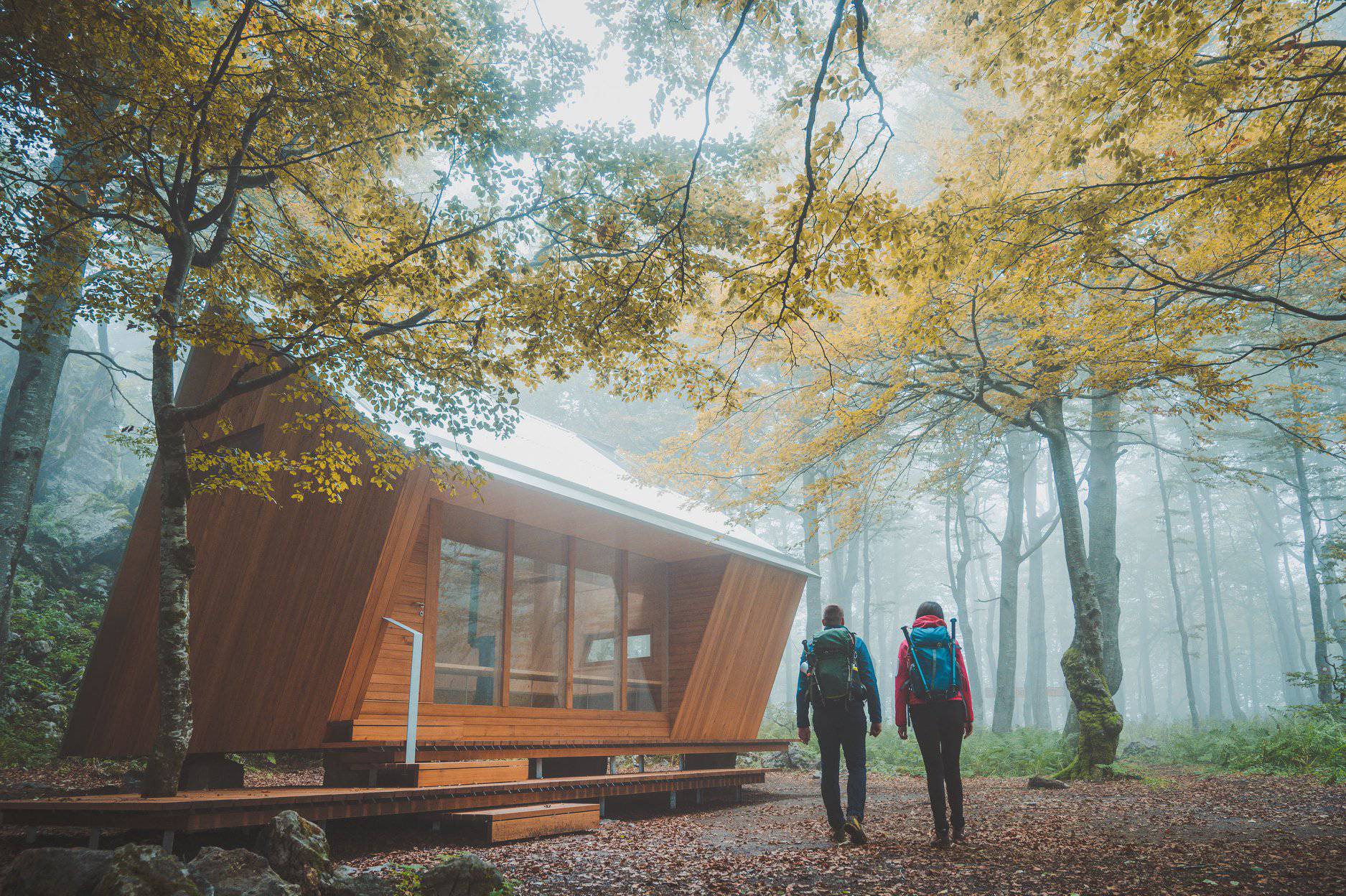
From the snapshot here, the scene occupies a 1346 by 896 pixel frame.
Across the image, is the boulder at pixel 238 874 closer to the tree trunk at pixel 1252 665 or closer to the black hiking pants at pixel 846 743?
the black hiking pants at pixel 846 743

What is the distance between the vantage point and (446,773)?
6.29 m

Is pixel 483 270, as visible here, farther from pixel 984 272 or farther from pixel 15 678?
pixel 15 678

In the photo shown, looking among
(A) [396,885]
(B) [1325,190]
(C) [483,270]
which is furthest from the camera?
(C) [483,270]

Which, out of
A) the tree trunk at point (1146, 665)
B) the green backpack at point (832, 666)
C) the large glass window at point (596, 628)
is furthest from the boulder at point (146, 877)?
the tree trunk at point (1146, 665)

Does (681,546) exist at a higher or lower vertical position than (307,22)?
lower

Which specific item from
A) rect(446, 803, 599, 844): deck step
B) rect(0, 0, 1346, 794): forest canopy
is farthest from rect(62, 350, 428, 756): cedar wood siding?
rect(446, 803, 599, 844): deck step

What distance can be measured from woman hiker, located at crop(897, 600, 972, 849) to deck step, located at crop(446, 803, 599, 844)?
2.85 m

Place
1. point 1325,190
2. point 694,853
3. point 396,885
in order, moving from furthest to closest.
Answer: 1. point 1325,190
2. point 694,853
3. point 396,885

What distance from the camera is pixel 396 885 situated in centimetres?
414

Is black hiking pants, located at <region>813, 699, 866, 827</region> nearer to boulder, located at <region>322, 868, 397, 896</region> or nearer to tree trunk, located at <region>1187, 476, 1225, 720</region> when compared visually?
boulder, located at <region>322, 868, 397, 896</region>

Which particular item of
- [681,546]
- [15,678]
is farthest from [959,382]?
[15,678]

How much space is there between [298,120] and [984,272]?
6.39 metres

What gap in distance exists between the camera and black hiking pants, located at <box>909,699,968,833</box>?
534cm

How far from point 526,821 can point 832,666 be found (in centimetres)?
265
